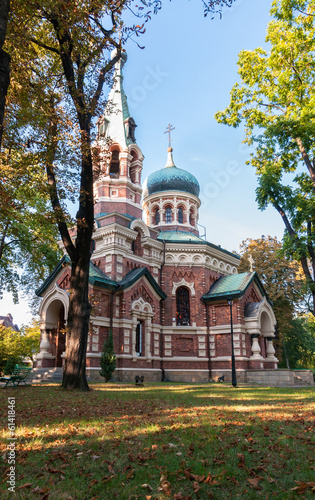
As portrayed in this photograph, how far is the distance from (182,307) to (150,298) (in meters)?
3.55

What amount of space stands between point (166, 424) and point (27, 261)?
73.1 feet

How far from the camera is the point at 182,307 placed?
26109 millimetres

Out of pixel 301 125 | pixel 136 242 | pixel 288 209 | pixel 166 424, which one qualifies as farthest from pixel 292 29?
pixel 166 424

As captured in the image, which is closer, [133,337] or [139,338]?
[133,337]

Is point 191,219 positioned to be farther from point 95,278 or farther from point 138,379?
point 138,379

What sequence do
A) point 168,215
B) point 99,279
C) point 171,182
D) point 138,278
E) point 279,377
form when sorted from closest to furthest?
point 99,279
point 279,377
point 138,278
point 168,215
point 171,182

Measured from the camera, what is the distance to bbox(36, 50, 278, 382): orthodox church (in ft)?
69.8

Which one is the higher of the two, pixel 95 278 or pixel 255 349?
pixel 95 278

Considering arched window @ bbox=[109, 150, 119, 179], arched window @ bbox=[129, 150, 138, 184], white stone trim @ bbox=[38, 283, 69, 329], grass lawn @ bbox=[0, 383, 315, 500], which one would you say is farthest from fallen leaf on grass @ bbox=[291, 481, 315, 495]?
arched window @ bbox=[109, 150, 119, 179]

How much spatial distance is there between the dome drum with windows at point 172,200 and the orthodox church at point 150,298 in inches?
61.1

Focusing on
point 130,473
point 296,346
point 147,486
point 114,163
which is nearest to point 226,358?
point 114,163

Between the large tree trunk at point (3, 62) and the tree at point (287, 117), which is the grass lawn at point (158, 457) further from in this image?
the tree at point (287, 117)

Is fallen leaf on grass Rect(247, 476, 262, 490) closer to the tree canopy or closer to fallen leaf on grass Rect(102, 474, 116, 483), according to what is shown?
fallen leaf on grass Rect(102, 474, 116, 483)

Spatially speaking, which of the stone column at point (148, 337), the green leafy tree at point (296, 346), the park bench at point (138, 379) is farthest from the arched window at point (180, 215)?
the park bench at point (138, 379)
